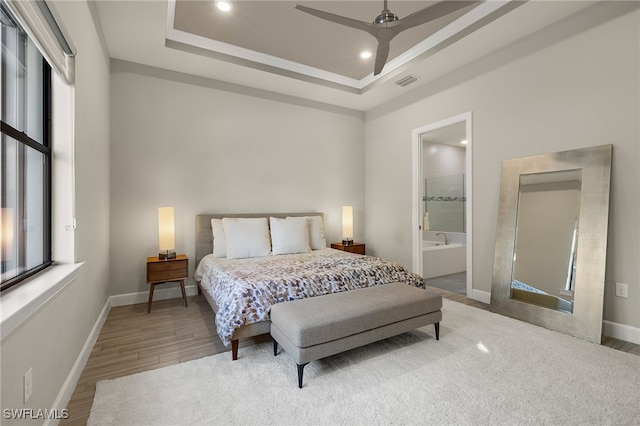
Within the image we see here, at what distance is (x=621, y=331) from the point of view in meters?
2.60

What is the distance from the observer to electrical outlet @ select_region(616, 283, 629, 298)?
2.58 meters

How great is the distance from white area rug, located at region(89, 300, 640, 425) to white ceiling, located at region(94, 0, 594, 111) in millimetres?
3006

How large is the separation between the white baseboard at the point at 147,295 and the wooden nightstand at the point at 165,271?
39cm

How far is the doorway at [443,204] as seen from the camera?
3.94 metres

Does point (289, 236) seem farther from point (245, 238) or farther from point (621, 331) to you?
point (621, 331)

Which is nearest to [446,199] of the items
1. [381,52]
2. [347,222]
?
[347,222]

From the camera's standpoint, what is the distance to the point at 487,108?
141 inches

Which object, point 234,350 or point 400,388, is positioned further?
point 234,350

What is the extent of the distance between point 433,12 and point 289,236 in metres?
2.81

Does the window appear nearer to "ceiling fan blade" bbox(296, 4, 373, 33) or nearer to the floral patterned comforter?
the floral patterned comforter

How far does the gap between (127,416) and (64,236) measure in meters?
1.14

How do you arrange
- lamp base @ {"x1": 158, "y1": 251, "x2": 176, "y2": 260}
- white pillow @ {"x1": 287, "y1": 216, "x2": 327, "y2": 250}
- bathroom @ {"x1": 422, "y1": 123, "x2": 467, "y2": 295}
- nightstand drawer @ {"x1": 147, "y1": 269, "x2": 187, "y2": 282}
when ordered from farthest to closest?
bathroom @ {"x1": 422, "y1": 123, "x2": 467, "y2": 295}, white pillow @ {"x1": 287, "y1": 216, "x2": 327, "y2": 250}, lamp base @ {"x1": 158, "y1": 251, "x2": 176, "y2": 260}, nightstand drawer @ {"x1": 147, "y1": 269, "x2": 187, "y2": 282}

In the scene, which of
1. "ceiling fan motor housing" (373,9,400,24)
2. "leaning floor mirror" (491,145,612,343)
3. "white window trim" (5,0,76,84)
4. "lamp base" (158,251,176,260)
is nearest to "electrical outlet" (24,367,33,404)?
"white window trim" (5,0,76,84)

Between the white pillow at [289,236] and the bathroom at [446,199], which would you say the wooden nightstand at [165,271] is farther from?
the bathroom at [446,199]
